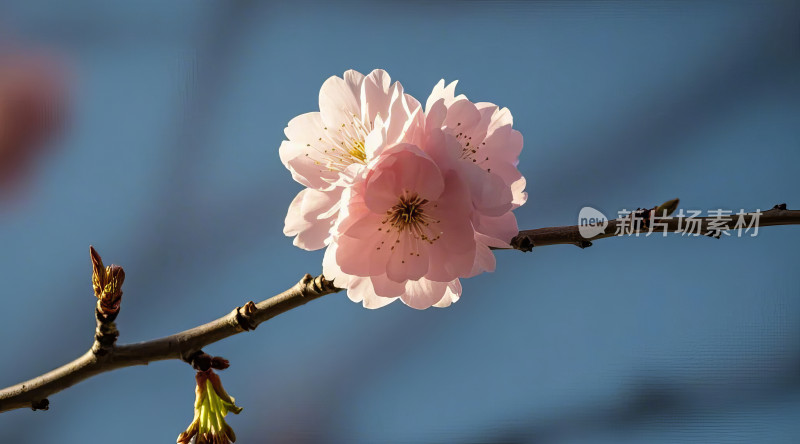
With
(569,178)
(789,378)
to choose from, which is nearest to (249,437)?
(569,178)

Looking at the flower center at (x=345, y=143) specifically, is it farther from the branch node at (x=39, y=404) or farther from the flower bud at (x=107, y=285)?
the branch node at (x=39, y=404)

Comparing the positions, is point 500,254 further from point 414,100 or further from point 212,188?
point 414,100

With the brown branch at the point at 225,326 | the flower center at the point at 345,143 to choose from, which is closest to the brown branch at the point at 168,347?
the brown branch at the point at 225,326

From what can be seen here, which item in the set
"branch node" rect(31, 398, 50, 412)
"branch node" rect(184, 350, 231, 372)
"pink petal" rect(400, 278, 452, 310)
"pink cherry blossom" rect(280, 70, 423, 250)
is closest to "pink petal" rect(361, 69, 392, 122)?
"pink cherry blossom" rect(280, 70, 423, 250)

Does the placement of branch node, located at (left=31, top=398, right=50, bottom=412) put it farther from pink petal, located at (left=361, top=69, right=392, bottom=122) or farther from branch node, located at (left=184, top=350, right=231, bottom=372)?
pink petal, located at (left=361, top=69, right=392, bottom=122)

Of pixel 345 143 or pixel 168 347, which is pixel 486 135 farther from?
pixel 168 347

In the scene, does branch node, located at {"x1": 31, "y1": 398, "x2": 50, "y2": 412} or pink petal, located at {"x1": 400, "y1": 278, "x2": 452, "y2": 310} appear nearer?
pink petal, located at {"x1": 400, "y1": 278, "x2": 452, "y2": 310}

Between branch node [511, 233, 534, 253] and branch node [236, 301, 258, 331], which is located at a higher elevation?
branch node [511, 233, 534, 253]

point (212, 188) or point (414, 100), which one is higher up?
point (212, 188)
